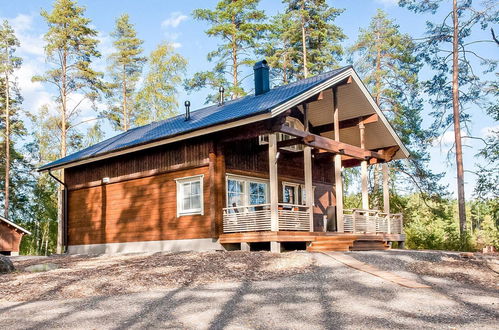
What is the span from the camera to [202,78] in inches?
1242

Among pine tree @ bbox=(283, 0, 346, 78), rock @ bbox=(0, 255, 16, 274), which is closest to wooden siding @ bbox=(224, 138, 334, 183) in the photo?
rock @ bbox=(0, 255, 16, 274)

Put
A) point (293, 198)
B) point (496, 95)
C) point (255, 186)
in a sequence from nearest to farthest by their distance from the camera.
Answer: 1. point (255, 186)
2. point (293, 198)
3. point (496, 95)

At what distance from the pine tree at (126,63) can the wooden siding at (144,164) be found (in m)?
19.1

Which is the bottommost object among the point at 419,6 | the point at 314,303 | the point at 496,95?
the point at 314,303

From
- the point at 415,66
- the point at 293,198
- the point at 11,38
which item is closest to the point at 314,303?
the point at 293,198

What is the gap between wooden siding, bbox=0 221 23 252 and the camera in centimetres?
2745

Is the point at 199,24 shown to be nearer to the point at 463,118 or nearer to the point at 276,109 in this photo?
the point at 463,118

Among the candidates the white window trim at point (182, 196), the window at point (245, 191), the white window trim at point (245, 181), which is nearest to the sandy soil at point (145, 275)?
the white window trim at point (182, 196)

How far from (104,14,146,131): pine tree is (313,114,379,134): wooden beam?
73.1 feet

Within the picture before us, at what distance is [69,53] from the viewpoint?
2939 cm

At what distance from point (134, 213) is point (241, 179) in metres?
3.86

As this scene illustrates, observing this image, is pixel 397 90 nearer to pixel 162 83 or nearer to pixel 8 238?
pixel 162 83

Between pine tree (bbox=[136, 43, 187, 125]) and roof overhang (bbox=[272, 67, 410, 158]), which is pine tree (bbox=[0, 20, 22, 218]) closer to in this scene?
pine tree (bbox=[136, 43, 187, 125])

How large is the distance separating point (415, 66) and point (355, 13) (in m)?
7.93
